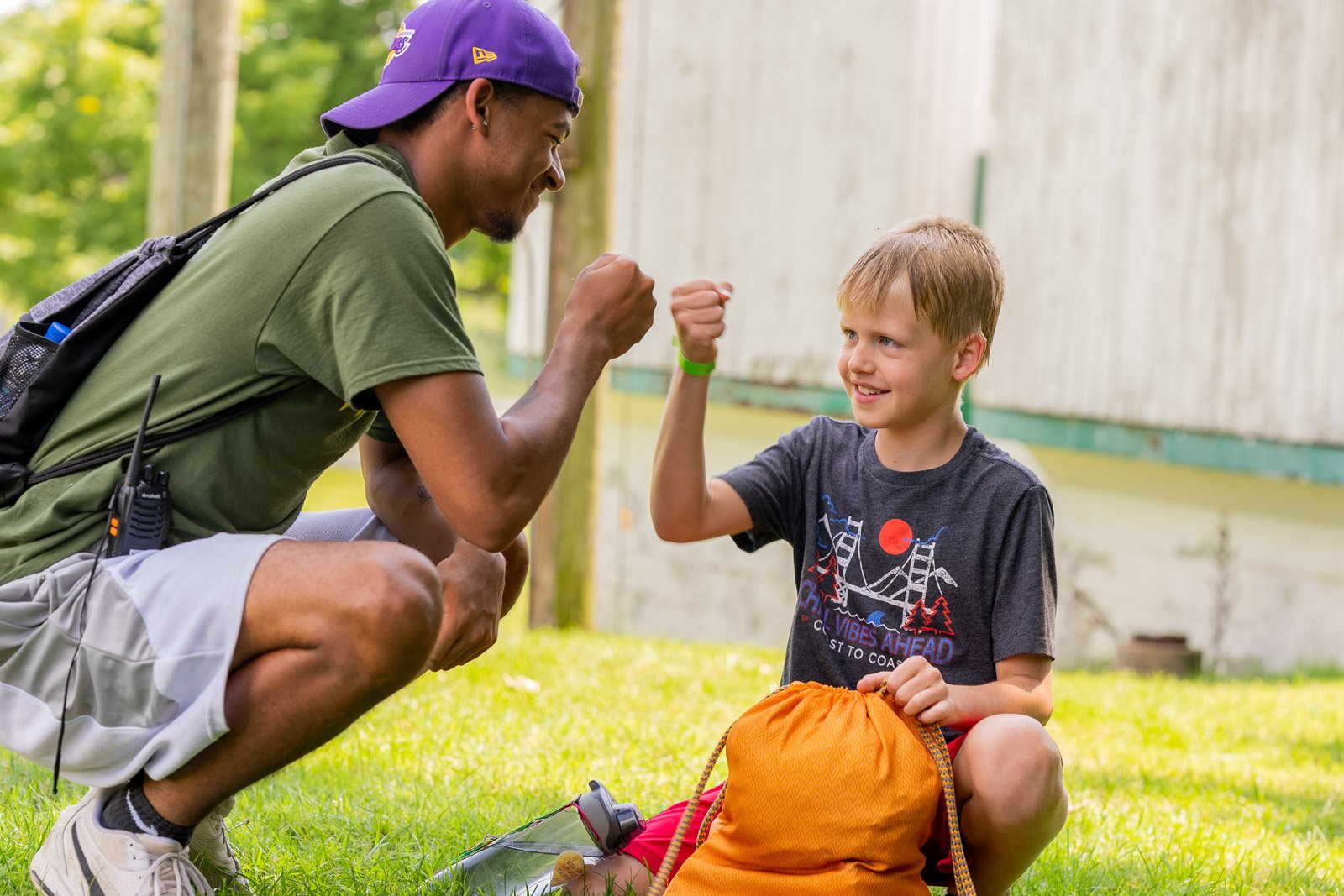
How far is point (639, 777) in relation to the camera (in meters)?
3.71

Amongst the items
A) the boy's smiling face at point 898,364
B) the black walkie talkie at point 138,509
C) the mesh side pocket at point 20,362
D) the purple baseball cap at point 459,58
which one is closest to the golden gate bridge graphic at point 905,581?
the boy's smiling face at point 898,364

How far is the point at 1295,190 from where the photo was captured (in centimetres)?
799

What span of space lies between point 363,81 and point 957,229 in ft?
82.1

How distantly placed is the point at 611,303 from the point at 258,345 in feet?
2.24

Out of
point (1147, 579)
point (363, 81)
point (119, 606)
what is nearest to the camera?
point (119, 606)

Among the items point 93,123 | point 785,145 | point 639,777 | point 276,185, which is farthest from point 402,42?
point 93,123

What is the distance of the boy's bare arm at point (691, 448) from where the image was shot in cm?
273

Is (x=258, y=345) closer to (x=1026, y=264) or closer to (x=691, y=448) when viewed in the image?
(x=691, y=448)

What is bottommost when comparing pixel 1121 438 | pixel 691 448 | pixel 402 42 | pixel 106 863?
pixel 1121 438

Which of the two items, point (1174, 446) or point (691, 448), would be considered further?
point (1174, 446)

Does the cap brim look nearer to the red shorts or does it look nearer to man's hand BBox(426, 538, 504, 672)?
man's hand BBox(426, 538, 504, 672)

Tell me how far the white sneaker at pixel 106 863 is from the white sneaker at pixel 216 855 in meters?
0.21

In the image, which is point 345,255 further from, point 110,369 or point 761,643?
point 761,643

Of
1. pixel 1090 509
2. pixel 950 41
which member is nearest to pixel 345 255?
pixel 1090 509
